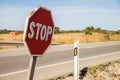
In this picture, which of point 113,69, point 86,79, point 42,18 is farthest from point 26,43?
point 113,69

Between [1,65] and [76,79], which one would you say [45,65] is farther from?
[76,79]

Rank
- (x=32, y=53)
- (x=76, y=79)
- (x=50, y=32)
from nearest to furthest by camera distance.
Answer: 1. (x=32, y=53)
2. (x=50, y=32)
3. (x=76, y=79)

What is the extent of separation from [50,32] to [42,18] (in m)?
0.27

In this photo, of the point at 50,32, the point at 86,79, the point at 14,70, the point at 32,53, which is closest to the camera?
the point at 32,53

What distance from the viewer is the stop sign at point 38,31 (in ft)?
10.6

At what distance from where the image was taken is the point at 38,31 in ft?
11.1

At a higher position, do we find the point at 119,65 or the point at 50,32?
the point at 50,32

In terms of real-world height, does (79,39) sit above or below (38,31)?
below

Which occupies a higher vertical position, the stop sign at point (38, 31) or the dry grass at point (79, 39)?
the stop sign at point (38, 31)

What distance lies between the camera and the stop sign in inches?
128

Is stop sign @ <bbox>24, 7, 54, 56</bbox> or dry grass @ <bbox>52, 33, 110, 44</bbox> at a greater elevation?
stop sign @ <bbox>24, 7, 54, 56</bbox>

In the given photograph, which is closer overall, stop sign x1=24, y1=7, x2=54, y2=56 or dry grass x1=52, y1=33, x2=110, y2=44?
stop sign x1=24, y1=7, x2=54, y2=56

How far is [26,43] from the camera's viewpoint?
3258 mm

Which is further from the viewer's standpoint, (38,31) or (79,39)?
(79,39)
